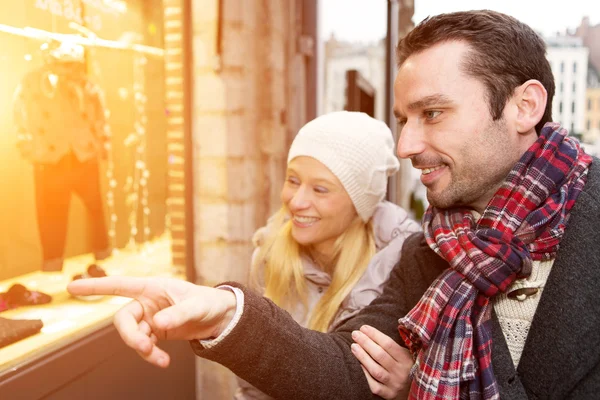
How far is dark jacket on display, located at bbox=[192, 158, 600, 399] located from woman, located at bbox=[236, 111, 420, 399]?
472mm

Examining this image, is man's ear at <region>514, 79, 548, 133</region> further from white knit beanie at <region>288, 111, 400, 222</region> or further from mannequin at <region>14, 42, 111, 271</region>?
mannequin at <region>14, 42, 111, 271</region>

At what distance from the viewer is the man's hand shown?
38.0 inches

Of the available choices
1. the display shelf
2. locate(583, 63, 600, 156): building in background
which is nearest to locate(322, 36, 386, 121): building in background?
locate(583, 63, 600, 156): building in background

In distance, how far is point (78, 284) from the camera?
1.01m

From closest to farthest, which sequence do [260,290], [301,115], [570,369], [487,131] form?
[570,369] → [487,131] → [260,290] → [301,115]

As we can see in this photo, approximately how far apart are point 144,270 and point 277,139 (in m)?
1.05

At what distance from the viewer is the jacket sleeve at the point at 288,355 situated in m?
1.18

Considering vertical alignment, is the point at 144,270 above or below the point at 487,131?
below

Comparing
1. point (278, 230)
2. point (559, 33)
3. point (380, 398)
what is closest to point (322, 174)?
point (278, 230)

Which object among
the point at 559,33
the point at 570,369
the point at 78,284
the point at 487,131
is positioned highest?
the point at 559,33

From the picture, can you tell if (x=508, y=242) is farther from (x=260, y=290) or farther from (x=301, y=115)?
(x=301, y=115)

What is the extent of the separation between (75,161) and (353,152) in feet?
3.67

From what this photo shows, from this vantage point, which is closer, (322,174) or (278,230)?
(322,174)

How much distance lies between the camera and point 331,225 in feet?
6.23
